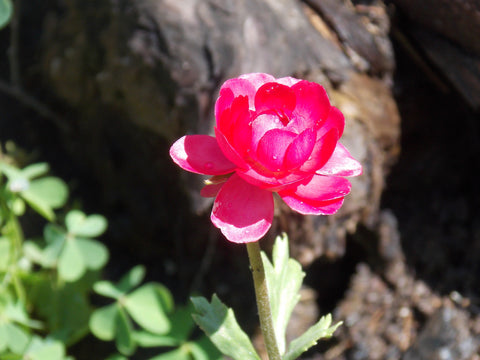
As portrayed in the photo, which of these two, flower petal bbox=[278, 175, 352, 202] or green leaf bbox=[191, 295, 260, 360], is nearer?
flower petal bbox=[278, 175, 352, 202]

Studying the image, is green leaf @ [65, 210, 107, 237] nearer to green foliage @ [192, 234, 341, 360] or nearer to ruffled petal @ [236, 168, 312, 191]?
green foliage @ [192, 234, 341, 360]

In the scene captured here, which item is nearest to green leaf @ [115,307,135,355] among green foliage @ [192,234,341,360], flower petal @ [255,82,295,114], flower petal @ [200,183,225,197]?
green foliage @ [192,234,341,360]

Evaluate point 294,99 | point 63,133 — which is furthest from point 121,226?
point 294,99

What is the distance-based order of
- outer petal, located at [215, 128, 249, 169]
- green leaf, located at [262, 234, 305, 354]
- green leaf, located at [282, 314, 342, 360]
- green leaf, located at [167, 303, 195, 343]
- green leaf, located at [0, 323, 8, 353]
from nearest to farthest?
outer petal, located at [215, 128, 249, 169] < green leaf, located at [282, 314, 342, 360] < green leaf, located at [262, 234, 305, 354] < green leaf, located at [0, 323, 8, 353] < green leaf, located at [167, 303, 195, 343]

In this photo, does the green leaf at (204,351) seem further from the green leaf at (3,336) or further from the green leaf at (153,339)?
the green leaf at (3,336)

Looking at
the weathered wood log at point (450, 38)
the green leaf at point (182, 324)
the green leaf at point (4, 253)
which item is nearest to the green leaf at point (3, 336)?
the green leaf at point (4, 253)

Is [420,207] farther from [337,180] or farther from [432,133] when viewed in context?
[337,180]

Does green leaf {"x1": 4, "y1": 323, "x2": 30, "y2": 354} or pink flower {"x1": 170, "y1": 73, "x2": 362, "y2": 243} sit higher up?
pink flower {"x1": 170, "y1": 73, "x2": 362, "y2": 243}

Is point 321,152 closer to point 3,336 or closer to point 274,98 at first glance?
point 274,98
